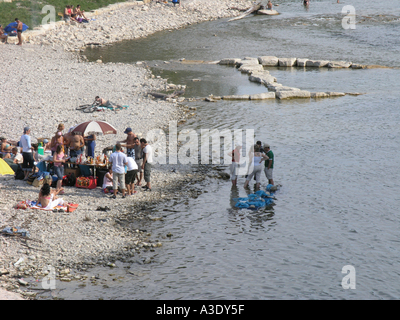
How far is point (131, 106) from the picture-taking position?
24.0 meters

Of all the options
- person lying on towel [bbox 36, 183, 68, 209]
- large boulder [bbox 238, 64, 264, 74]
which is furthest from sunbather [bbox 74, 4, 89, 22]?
person lying on towel [bbox 36, 183, 68, 209]

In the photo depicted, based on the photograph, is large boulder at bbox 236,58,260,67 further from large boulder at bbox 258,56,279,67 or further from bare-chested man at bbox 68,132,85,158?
bare-chested man at bbox 68,132,85,158

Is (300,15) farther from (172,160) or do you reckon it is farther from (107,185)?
(107,185)

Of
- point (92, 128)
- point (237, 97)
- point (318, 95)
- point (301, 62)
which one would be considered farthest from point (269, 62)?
point (92, 128)

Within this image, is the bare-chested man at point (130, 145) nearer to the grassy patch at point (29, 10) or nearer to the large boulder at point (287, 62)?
the large boulder at point (287, 62)

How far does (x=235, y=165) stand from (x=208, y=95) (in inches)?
482

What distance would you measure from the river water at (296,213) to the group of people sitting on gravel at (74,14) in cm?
1310

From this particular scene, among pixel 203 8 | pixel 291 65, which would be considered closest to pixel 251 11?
pixel 203 8

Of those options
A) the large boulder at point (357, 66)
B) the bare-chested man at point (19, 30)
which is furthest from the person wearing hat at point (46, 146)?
the large boulder at point (357, 66)

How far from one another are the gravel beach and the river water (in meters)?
0.83

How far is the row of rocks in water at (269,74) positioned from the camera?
27.1 meters

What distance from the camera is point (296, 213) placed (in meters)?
Result: 14.3

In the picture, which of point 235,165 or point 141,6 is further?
point 141,6
